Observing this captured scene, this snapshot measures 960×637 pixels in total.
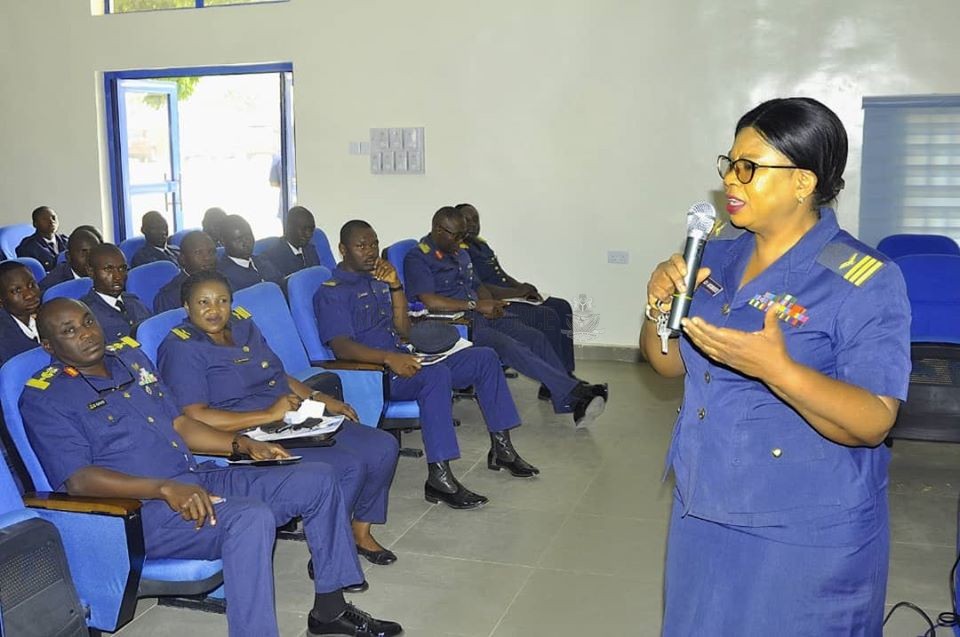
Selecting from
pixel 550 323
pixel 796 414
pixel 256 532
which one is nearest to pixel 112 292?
pixel 256 532

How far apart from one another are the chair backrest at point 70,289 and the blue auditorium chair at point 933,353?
156 inches

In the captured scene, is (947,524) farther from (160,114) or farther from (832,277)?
(160,114)

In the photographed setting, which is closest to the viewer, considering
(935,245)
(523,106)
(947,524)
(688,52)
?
(947,524)

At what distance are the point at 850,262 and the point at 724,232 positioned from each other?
29 cm

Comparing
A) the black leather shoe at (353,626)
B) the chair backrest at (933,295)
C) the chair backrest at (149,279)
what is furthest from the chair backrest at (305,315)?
the chair backrest at (933,295)

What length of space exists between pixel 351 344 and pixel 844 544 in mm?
3093

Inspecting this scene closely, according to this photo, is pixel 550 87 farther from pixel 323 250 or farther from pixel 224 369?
pixel 224 369

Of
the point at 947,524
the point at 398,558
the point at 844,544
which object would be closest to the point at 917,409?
the point at 947,524

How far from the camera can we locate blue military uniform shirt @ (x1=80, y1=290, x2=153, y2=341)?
14.4ft

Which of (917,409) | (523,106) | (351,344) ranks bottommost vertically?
(917,409)

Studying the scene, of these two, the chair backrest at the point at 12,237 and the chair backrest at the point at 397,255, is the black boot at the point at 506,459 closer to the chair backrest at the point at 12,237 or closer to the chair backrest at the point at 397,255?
the chair backrest at the point at 397,255

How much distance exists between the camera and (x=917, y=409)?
14.8 feet

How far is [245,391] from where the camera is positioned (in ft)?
11.4

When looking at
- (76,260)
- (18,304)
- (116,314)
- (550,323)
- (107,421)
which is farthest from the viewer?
(550,323)
